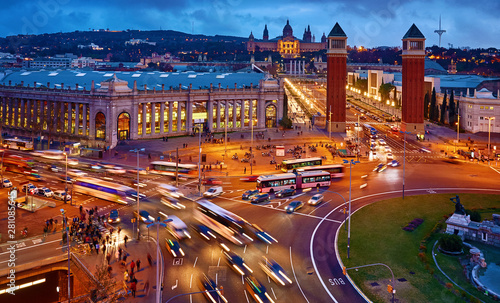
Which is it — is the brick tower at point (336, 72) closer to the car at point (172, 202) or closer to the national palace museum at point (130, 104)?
the national palace museum at point (130, 104)

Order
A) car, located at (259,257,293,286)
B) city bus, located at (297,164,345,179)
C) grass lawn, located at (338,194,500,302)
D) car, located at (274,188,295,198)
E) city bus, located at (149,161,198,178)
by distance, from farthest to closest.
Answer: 1. city bus, located at (149,161,198,178)
2. city bus, located at (297,164,345,179)
3. car, located at (274,188,295,198)
4. car, located at (259,257,293,286)
5. grass lawn, located at (338,194,500,302)

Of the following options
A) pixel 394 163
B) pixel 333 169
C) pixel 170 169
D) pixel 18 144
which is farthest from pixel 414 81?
pixel 18 144

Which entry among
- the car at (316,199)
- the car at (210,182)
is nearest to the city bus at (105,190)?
the car at (210,182)

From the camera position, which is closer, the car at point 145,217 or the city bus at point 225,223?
the city bus at point 225,223

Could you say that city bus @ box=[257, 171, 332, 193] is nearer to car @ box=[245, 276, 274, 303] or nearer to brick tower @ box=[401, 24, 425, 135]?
car @ box=[245, 276, 274, 303]

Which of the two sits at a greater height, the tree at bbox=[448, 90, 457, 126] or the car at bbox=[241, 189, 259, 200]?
the tree at bbox=[448, 90, 457, 126]

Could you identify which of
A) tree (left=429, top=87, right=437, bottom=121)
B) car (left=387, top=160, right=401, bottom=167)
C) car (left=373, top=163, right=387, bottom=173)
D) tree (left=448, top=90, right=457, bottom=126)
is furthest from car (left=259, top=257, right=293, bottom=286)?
tree (left=429, top=87, right=437, bottom=121)

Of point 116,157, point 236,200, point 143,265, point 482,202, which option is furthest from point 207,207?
point 116,157
